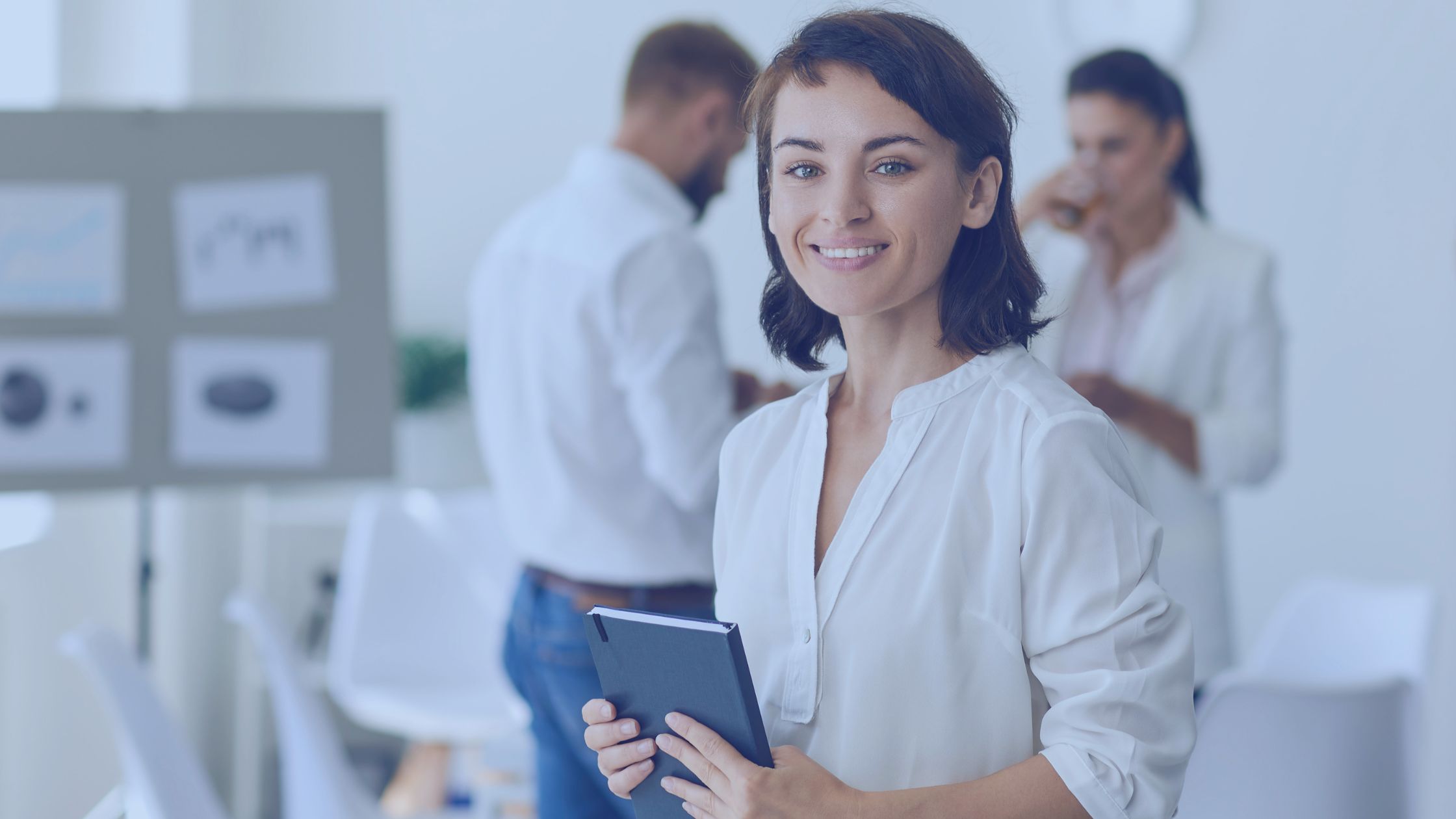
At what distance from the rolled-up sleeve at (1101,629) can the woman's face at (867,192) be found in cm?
14

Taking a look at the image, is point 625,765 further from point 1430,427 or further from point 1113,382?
point 1430,427

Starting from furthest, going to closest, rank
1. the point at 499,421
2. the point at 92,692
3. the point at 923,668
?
the point at 92,692
the point at 499,421
the point at 923,668

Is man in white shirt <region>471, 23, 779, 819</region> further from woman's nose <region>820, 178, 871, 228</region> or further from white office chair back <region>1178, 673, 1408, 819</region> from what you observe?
woman's nose <region>820, 178, 871, 228</region>

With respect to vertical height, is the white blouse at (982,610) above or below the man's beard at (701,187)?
below

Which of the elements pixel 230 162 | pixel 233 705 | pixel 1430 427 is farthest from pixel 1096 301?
pixel 233 705

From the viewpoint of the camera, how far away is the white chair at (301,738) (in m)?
1.86

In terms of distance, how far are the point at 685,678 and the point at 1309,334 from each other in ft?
8.17

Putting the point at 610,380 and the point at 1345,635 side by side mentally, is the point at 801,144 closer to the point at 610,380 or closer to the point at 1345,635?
the point at 610,380

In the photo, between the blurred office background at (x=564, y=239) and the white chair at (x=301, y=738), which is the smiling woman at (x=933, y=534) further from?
the white chair at (x=301, y=738)

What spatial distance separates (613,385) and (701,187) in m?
0.36

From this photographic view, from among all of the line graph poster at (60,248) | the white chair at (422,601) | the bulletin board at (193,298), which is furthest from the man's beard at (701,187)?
the white chair at (422,601)

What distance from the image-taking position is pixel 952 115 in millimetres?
777

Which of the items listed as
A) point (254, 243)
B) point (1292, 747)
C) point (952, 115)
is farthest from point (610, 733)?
point (254, 243)

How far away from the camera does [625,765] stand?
0.87m
